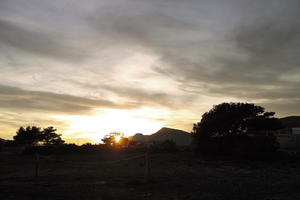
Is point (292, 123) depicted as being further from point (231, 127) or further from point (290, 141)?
point (231, 127)

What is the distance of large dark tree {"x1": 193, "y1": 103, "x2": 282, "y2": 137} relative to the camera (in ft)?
103

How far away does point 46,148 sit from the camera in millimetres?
39844

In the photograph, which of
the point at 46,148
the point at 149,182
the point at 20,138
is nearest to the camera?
the point at 149,182

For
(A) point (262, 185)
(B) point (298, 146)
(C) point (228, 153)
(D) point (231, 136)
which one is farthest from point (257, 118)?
(A) point (262, 185)

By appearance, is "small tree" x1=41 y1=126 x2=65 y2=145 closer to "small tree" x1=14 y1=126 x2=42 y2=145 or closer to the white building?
"small tree" x1=14 y1=126 x2=42 y2=145

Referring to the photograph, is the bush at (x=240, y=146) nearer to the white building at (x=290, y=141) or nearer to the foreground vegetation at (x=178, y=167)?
the foreground vegetation at (x=178, y=167)

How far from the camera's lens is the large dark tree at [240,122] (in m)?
31.4

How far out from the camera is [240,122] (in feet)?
104

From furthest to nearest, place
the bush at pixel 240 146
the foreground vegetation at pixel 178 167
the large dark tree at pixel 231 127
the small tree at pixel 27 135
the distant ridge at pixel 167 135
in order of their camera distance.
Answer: the distant ridge at pixel 167 135, the small tree at pixel 27 135, the large dark tree at pixel 231 127, the bush at pixel 240 146, the foreground vegetation at pixel 178 167

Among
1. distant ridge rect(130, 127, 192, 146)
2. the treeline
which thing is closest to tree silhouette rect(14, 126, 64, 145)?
the treeline

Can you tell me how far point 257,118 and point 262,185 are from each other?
2053 cm

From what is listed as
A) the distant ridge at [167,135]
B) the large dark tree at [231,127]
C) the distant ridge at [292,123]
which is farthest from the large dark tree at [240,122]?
the distant ridge at [167,135]

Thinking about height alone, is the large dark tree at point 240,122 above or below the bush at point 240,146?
above

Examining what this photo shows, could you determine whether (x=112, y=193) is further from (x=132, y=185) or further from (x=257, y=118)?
(x=257, y=118)
